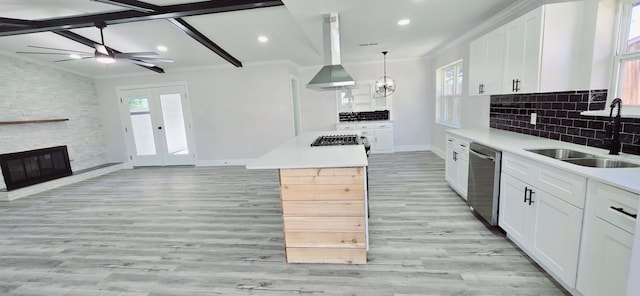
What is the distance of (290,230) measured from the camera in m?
2.29

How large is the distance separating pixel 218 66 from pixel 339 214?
5193 millimetres

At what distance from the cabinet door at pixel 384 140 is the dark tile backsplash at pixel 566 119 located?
3152mm

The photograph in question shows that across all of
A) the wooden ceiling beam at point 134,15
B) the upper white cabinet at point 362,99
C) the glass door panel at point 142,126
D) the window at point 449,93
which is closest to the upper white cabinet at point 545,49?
the window at point 449,93

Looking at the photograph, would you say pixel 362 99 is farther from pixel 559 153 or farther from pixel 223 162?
pixel 559 153

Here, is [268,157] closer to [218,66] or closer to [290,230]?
[290,230]

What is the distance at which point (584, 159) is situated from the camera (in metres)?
1.99

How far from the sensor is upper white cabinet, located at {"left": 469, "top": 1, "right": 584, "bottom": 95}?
2.28 meters

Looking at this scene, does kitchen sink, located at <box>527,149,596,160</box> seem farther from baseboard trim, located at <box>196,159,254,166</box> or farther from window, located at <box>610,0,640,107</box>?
baseboard trim, located at <box>196,159,254,166</box>

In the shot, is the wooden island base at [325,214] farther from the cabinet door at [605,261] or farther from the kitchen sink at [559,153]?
the kitchen sink at [559,153]

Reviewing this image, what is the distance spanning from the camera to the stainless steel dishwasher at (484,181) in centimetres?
252

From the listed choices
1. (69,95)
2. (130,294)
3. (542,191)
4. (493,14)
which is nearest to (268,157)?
(130,294)

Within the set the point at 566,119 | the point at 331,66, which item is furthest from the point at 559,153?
the point at 331,66

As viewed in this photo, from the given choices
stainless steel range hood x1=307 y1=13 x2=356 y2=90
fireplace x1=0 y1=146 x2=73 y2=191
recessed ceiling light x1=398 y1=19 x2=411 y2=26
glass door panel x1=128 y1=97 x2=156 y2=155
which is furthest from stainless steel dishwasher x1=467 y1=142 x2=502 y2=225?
fireplace x1=0 y1=146 x2=73 y2=191

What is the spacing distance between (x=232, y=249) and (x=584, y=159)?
2.97 metres
